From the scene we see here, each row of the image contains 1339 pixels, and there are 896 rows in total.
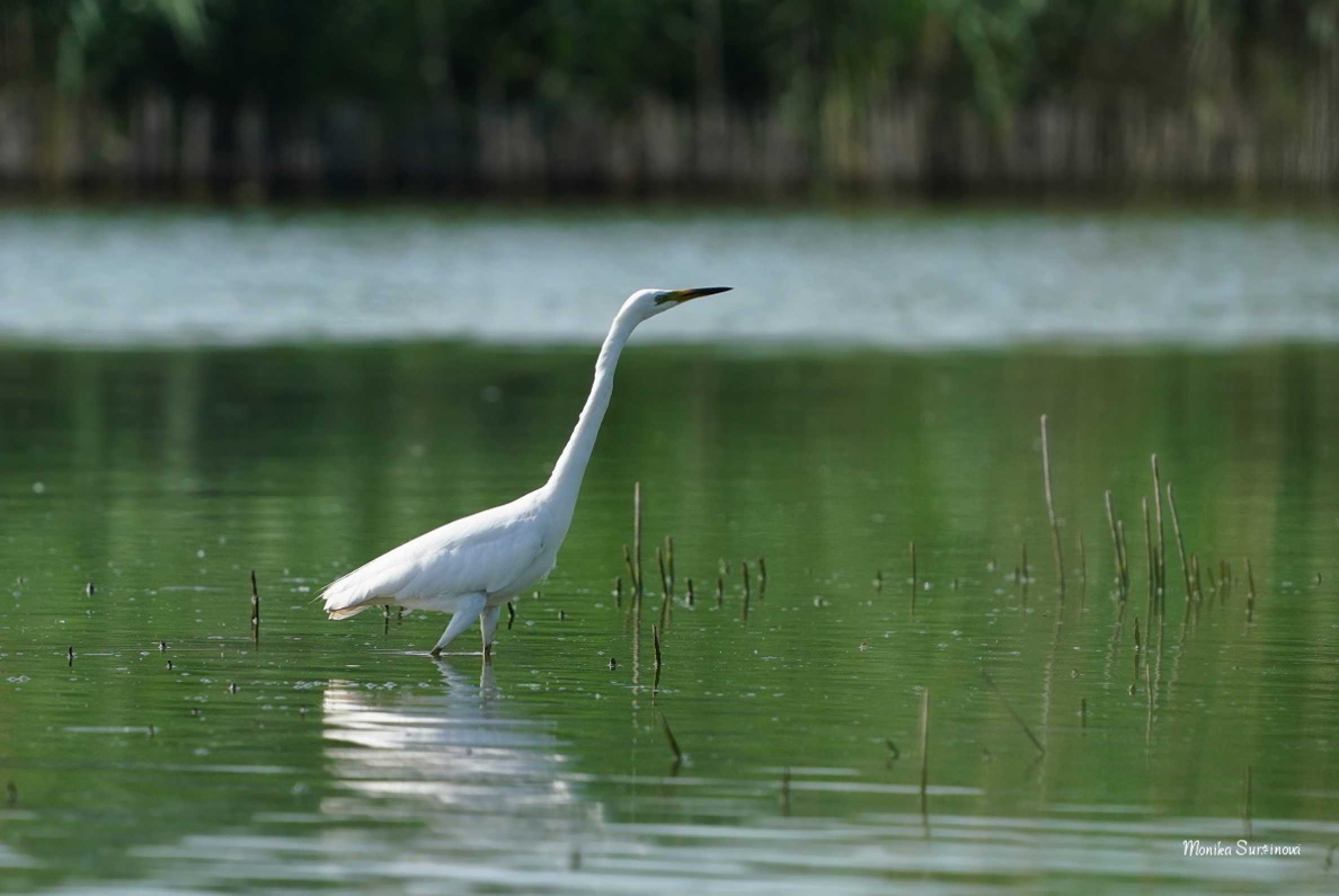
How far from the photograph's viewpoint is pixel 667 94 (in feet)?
179

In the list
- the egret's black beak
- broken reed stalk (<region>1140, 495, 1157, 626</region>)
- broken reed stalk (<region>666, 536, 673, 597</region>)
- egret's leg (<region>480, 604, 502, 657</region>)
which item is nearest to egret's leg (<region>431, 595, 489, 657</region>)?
egret's leg (<region>480, 604, 502, 657</region>)

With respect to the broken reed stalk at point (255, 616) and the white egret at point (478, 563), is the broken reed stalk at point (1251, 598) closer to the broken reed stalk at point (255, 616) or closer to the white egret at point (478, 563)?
the white egret at point (478, 563)

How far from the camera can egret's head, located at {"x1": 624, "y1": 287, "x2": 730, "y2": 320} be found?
10383mm

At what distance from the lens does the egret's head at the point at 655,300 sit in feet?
34.1

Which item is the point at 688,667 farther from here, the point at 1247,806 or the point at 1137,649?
the point at 1247,806

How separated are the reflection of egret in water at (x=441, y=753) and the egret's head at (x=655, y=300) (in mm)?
1791

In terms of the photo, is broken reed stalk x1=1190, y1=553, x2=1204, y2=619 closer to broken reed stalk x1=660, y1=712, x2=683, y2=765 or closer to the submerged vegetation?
broken reed stalk x1=660, y1=712, x2=683, y2=765

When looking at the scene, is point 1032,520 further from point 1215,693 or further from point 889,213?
point 889,213

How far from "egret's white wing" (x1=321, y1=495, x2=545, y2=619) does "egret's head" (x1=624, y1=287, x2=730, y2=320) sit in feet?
3.36

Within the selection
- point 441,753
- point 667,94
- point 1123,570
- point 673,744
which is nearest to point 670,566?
point 1123,570

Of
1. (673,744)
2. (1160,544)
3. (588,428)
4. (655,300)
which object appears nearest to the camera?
(673,744)

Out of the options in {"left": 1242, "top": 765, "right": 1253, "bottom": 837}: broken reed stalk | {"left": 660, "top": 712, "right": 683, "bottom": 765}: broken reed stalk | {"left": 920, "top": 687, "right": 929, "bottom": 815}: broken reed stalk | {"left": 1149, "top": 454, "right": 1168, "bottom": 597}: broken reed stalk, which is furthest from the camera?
{"left": 1149, "top": 454, "right": 1168, "bottom": 597}: broken reed stalk

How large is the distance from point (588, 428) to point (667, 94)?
4512 cm

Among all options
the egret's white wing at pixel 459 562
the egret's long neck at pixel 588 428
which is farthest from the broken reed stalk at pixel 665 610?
the egret's white wing at pixel 459 562
